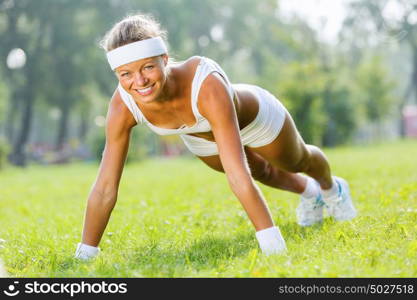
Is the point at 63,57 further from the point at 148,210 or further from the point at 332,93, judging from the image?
the point at 148,210

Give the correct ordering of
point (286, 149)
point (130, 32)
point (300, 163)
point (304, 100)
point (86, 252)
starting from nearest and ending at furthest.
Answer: point (130, 32) < point (86, 252) < point (286, 149) < point (300, 163) < point (304, 100)

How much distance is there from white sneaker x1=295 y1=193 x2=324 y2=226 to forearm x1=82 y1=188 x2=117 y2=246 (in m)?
1.80

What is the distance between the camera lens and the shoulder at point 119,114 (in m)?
3.93

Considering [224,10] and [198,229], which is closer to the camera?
[198,229]

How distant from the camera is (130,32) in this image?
11.8 feet

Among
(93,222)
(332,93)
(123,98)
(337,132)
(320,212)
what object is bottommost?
(337,132)

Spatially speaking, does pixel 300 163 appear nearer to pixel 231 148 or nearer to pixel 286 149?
pixel 286 149

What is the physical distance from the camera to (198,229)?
4910 millimetres

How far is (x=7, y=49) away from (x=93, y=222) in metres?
35.2

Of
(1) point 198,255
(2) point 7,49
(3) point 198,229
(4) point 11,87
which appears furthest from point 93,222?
(4) point 11,87

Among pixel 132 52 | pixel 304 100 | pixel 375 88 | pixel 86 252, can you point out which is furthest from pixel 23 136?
pixel 132 52

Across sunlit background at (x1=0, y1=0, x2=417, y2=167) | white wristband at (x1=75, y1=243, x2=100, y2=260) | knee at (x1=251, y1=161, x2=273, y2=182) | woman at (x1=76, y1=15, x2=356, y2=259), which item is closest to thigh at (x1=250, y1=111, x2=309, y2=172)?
woman at (x1=76, y1=15, x2=356, y2=259)

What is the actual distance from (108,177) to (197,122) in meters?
0.74

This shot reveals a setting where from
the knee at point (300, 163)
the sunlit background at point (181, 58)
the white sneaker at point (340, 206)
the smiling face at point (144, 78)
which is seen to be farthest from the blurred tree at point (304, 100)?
the smiling face at point (144, 78)
